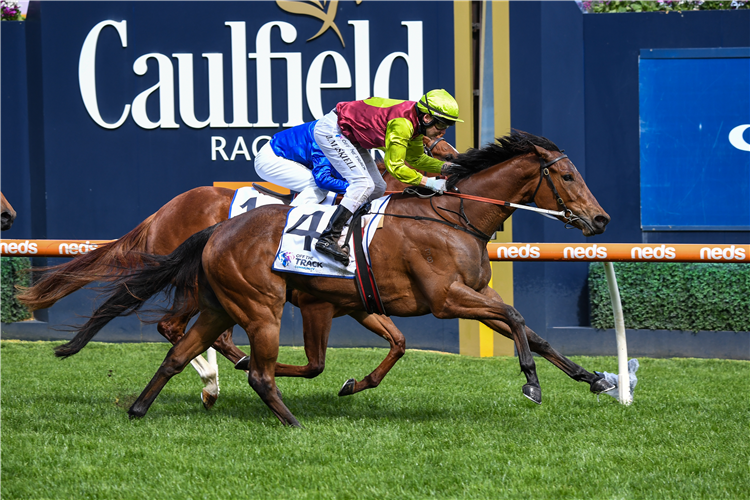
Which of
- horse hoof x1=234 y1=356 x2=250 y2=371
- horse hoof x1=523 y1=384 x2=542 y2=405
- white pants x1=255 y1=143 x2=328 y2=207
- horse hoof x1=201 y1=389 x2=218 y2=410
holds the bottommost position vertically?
horse hoof x1=201 y1=389 x2=218 y2=410

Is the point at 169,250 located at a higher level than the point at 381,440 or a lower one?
higher

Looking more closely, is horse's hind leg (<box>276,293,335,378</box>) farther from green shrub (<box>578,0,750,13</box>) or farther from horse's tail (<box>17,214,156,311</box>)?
green shrub (<box>578,0,750,13</box>)

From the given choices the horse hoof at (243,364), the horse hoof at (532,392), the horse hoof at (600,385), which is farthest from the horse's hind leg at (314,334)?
the horse hoof at (600,385)

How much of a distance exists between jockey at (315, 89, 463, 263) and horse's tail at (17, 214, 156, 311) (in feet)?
4.74

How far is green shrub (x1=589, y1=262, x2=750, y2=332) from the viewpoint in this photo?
802 centimetres

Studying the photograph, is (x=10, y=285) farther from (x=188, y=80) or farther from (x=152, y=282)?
(x=152, y=282)

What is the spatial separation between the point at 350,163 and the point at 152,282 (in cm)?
148

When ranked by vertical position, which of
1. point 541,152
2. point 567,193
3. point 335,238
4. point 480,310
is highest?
point 541,152

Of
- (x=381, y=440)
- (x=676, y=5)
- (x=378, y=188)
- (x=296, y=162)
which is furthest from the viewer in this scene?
(x=676, y=5)

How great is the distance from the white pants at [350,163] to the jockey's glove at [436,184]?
35cm

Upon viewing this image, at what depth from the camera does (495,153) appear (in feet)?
16.4

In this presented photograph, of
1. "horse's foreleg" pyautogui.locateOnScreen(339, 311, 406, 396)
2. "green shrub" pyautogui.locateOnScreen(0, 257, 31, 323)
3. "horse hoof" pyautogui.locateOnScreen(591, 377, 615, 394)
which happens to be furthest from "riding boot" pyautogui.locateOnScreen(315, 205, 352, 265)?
"green shrub" pyautogui.locateOnScreen(0, 257, 31, 323)

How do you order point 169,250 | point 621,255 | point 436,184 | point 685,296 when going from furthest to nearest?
1. point 685,296
2. point 169,250
3. point 621,255
4. point 436,184

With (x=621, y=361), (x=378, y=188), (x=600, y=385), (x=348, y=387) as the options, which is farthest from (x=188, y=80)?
(x=600, y=385)
